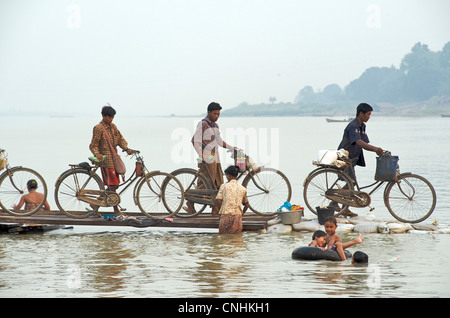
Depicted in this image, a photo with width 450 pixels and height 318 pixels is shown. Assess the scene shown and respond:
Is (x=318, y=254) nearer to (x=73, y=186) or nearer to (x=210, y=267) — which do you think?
(x=210, y=267)

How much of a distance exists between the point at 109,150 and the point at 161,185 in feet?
3.56

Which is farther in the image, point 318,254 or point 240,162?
point 240,162

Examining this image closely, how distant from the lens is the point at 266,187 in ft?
41.0

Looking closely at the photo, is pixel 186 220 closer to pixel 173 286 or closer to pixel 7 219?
pixel 7 219

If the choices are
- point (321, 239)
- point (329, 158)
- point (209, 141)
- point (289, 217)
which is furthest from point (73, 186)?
point (321, 239)

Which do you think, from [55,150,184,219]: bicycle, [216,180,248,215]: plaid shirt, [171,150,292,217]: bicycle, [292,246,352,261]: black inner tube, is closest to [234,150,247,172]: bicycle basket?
[171,150,292,217]: bicycle

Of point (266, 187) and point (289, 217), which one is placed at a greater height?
point (266, 187)

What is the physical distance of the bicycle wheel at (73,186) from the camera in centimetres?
1236

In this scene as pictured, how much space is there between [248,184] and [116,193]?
2.31m

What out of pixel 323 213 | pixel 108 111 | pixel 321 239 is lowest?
pixel 321 239

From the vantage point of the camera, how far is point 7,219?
12.5 meters

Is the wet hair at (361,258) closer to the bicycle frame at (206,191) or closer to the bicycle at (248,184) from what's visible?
the bicycle at (248,184)
